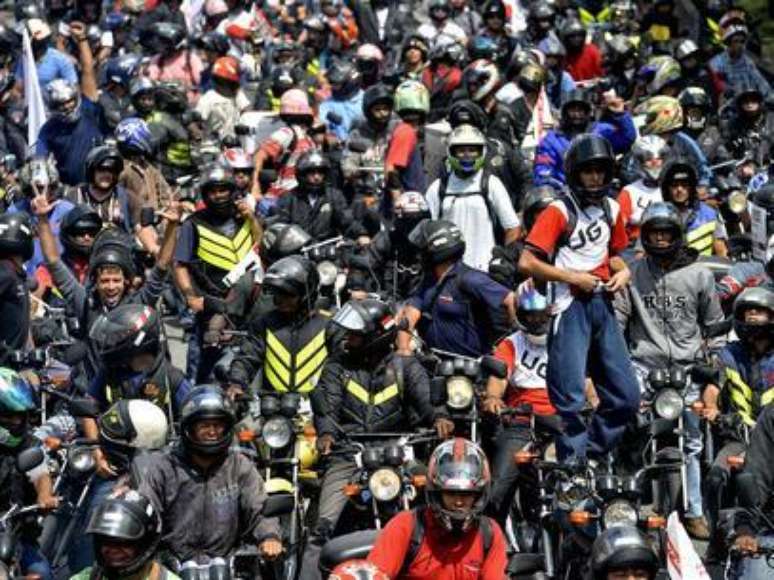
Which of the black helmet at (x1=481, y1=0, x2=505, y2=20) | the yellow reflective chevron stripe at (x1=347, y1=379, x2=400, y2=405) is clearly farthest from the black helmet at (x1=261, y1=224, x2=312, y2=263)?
the black helmet at (x1=481, y1=0, x2=505, y2=20)

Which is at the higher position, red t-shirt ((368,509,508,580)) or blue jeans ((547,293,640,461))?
red t-shirt ((368,509,508,580))

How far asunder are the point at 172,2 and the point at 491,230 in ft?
39.4

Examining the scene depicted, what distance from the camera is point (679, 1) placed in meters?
31.1

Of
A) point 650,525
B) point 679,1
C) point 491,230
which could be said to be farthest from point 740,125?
point 650,525

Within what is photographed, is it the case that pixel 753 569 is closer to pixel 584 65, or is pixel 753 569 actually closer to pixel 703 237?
pixel 703 237

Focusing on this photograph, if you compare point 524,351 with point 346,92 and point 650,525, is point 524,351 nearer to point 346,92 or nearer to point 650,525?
point 650,525

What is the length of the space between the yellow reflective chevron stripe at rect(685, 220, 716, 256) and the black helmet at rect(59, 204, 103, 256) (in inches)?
182

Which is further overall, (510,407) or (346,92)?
(346,92)

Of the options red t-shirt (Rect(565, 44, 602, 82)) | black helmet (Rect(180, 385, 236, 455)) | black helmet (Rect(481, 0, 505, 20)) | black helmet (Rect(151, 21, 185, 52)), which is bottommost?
black helmet (Rect(151, 21, 185, 52))

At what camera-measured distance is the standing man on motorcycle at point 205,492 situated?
1259 cm

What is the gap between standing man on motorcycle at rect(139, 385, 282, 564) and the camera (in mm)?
12586

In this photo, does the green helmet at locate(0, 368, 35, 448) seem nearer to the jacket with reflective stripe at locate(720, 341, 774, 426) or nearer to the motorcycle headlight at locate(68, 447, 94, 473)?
the motorcycle headlight at locate(68, 447, 94, 473)

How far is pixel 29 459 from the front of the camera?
42.7 ft

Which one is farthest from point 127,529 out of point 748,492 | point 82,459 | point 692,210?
point 692,210
